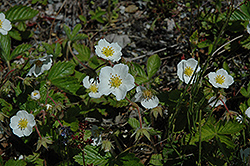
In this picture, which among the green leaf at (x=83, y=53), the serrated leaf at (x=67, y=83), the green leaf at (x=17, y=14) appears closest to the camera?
the serrated leaf at (x=67, y=83)

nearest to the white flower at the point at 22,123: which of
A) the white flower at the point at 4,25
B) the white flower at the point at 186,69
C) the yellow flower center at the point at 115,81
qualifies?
the yellow flower center at the point at 115,81

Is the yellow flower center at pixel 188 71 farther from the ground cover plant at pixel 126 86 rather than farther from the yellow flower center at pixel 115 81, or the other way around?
the yellow flower center at pixel 115 81

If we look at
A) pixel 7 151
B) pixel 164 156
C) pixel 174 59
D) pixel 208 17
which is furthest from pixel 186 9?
pixel 7 151

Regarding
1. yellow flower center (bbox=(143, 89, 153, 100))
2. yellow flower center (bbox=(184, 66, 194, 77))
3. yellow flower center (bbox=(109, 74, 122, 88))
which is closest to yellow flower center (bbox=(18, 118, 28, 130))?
yellow flower center (bbox=(109, 74, 122, 88))

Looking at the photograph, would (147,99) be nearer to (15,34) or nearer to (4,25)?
(4,25)

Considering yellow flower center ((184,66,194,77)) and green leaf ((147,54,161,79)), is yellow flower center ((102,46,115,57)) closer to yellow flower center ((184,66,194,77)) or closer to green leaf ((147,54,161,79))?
green leaf ((147,54,161,79))

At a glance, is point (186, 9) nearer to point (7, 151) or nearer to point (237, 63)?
point (237, 63)

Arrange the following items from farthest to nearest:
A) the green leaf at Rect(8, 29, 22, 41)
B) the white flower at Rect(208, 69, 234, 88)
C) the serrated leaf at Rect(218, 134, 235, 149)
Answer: the green leaf at Rect(8, 29, 22, 41), the white flower at Rect(208, 69, 234, 88), the serrated leaf at Rect(218, 134, 235, 149)
